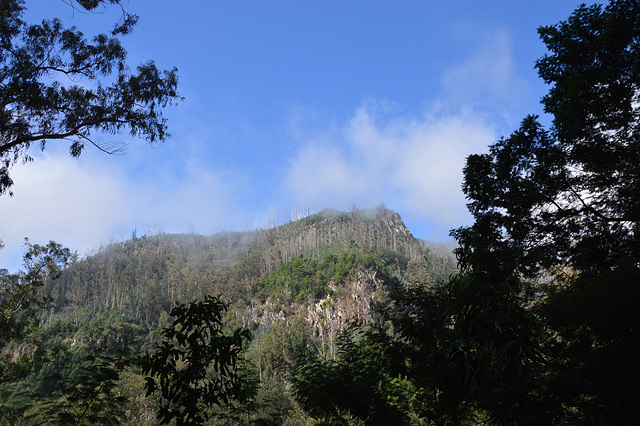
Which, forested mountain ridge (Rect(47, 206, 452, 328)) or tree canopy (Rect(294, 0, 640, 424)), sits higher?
forested mountain ridge (Rect(47, 206, 452, 328))

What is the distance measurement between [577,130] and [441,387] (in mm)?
8178

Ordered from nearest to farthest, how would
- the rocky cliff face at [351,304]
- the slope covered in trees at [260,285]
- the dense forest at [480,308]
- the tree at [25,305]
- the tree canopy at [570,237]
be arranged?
the dense forest at [480,308] < the tree canopy at [570,237] < the tree at [25,305] < the slope covered in trees at [260,285] < the rocky cliff face at [351,304]

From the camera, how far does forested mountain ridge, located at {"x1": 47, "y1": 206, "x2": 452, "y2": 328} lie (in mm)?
81625

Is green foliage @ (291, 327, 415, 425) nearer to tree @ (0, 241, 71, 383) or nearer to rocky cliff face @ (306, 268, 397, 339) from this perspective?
tree @ (0, 241, 71, 383)

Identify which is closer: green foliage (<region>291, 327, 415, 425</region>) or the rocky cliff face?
green foliage (<region>291, 327, 415, 425</region>)

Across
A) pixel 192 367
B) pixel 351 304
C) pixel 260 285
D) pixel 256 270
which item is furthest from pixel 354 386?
pixel 256 270

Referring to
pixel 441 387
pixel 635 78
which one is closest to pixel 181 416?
pixel 441 387

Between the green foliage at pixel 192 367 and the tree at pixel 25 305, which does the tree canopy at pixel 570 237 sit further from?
the tree at pixel 25 305

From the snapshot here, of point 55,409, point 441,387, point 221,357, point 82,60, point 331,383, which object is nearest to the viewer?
point 441,387

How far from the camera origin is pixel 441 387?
2.24 m

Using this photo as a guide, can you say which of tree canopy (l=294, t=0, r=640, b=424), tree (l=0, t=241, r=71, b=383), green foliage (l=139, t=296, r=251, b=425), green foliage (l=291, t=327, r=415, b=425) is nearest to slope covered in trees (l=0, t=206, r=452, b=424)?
tree (l=0, t=241, r=71, b=383)

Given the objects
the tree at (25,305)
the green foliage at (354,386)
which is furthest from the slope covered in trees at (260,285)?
the green foliage at (354,386)

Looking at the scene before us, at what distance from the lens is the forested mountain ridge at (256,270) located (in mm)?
81625

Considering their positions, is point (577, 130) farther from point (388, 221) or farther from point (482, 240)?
point (388, 221)
